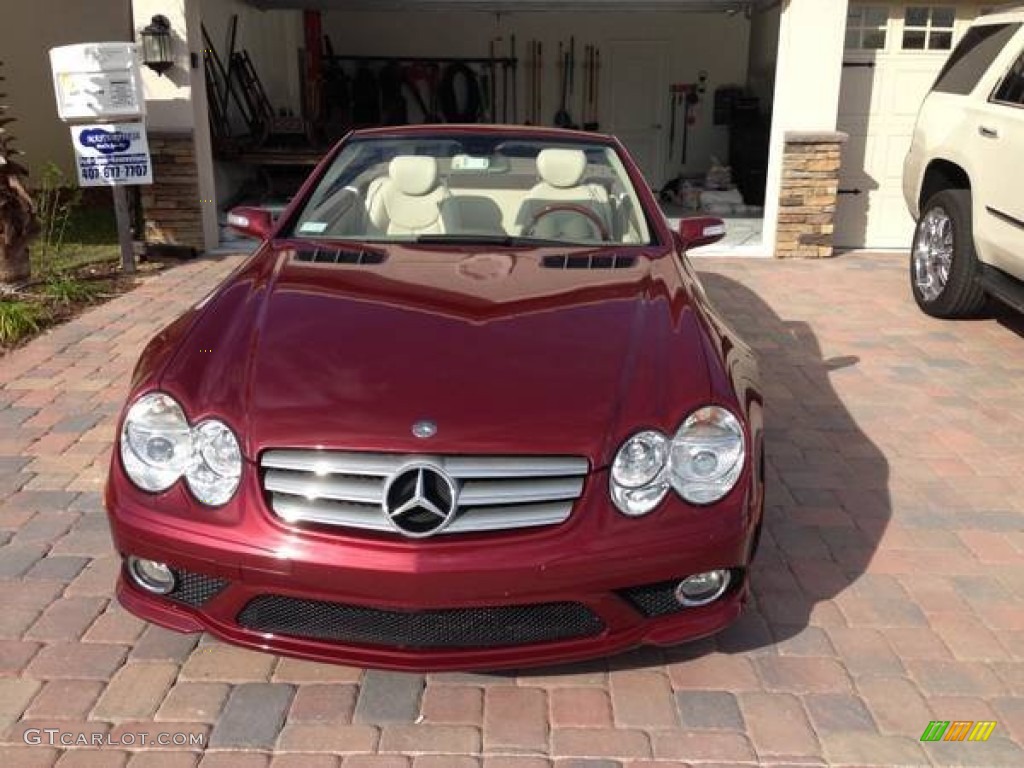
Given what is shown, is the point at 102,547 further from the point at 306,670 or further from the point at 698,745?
the point at 698,745

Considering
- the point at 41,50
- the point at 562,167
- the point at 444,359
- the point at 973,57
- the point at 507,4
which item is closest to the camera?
the point at 444,359

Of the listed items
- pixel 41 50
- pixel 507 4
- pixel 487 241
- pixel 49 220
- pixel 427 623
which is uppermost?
pixel 507 4

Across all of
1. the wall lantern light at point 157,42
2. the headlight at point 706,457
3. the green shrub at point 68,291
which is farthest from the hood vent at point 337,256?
the wall lantern light at point 157,42

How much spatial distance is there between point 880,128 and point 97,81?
6.78 meters

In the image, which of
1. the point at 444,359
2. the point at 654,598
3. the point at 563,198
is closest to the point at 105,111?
the point at 563,198

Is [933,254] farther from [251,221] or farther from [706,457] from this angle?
[706,457]

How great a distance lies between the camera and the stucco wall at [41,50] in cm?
1097

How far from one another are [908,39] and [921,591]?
7.19 meters

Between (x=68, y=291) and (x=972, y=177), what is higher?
(x=972, y=177)

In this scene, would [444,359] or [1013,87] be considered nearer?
[444,359]

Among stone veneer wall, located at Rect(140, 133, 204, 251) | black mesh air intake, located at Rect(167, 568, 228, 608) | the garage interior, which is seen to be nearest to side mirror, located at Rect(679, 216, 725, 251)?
black mesh air intake, located at Rect(167, 568, 228, 608)

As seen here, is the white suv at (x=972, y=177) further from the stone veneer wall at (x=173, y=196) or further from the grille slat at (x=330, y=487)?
the stone veneer wall at (x=173, y=196)

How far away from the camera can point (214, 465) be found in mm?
2457

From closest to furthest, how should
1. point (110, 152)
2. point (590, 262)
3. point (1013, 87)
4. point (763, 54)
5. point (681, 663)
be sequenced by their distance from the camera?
point (681, 663), point (590, 262), point (1013, 87), point (110, 152), point (763, 54)
